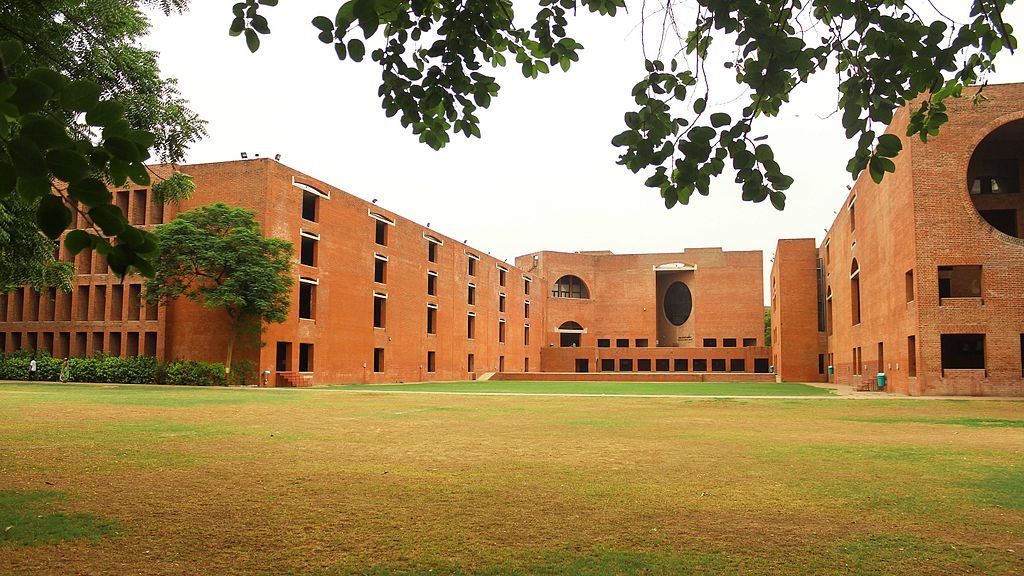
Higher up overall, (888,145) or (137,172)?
(888,145)

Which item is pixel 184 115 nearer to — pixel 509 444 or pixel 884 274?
pixel 509 444

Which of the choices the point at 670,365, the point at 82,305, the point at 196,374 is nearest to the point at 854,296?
the point at 670,365

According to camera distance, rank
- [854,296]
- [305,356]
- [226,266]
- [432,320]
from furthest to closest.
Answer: [432,320] → [854,296] → [305,356] → [226,266]

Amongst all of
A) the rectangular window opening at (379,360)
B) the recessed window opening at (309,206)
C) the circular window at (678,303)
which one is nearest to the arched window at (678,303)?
the circular window at (678,303)

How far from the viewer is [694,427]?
1529 centimetres

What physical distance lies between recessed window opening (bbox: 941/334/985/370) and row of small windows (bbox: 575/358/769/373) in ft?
130

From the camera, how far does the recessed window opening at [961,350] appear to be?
32250 millimetres

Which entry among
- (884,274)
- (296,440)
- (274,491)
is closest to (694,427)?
(296,440)

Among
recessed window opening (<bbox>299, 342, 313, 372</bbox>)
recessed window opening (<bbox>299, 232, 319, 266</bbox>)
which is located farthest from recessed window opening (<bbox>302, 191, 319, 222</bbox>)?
recessed window opening (<bbox>299, 342, 313, 372</bbox>)

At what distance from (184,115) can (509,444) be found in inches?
420

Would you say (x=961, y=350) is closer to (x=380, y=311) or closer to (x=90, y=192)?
(x=380, y=311)

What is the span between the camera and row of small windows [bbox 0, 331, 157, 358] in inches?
1423

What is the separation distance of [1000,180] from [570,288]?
50.9 meters

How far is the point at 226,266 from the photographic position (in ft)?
109
